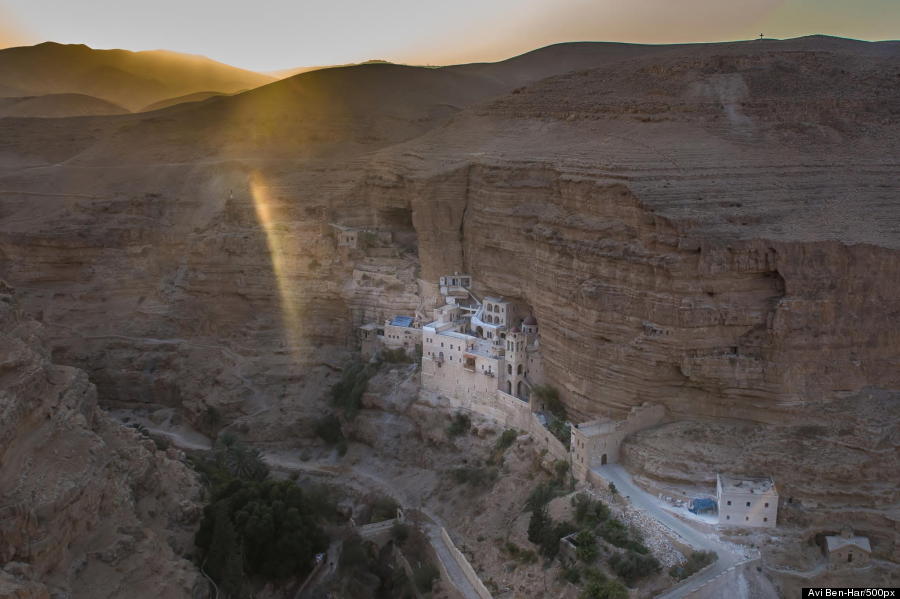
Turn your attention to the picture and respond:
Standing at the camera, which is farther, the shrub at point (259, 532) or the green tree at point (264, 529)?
the green tree at point (264, 529)

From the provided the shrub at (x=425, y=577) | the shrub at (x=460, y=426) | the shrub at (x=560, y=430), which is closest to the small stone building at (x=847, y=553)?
the shrub at (x=560, y=430)

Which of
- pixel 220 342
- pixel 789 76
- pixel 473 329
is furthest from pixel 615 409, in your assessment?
pixel 220 342

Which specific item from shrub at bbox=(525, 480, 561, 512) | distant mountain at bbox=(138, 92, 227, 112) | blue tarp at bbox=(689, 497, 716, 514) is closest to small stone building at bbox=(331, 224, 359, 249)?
shrub at bbox=(525, 480, 561, 512)

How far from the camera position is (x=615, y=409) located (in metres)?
27.6

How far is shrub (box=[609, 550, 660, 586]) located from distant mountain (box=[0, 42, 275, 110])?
87663mm

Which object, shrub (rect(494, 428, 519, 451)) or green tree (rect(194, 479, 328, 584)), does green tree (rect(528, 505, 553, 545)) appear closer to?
shrub (rect(494, 428, 519, 451))

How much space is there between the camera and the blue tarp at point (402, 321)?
36688 mm

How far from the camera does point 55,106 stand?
262 feet

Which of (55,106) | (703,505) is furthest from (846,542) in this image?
(55,106)

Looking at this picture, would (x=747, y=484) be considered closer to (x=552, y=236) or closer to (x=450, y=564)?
(x=450, y=564)

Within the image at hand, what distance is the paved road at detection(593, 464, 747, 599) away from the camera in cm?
2197

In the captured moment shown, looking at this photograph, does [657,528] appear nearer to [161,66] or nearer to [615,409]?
[615,409]

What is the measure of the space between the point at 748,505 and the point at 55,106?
74655mm

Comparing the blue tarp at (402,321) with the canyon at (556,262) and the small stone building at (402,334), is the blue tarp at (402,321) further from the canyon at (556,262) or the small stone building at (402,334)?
the canyon at (556,262)
